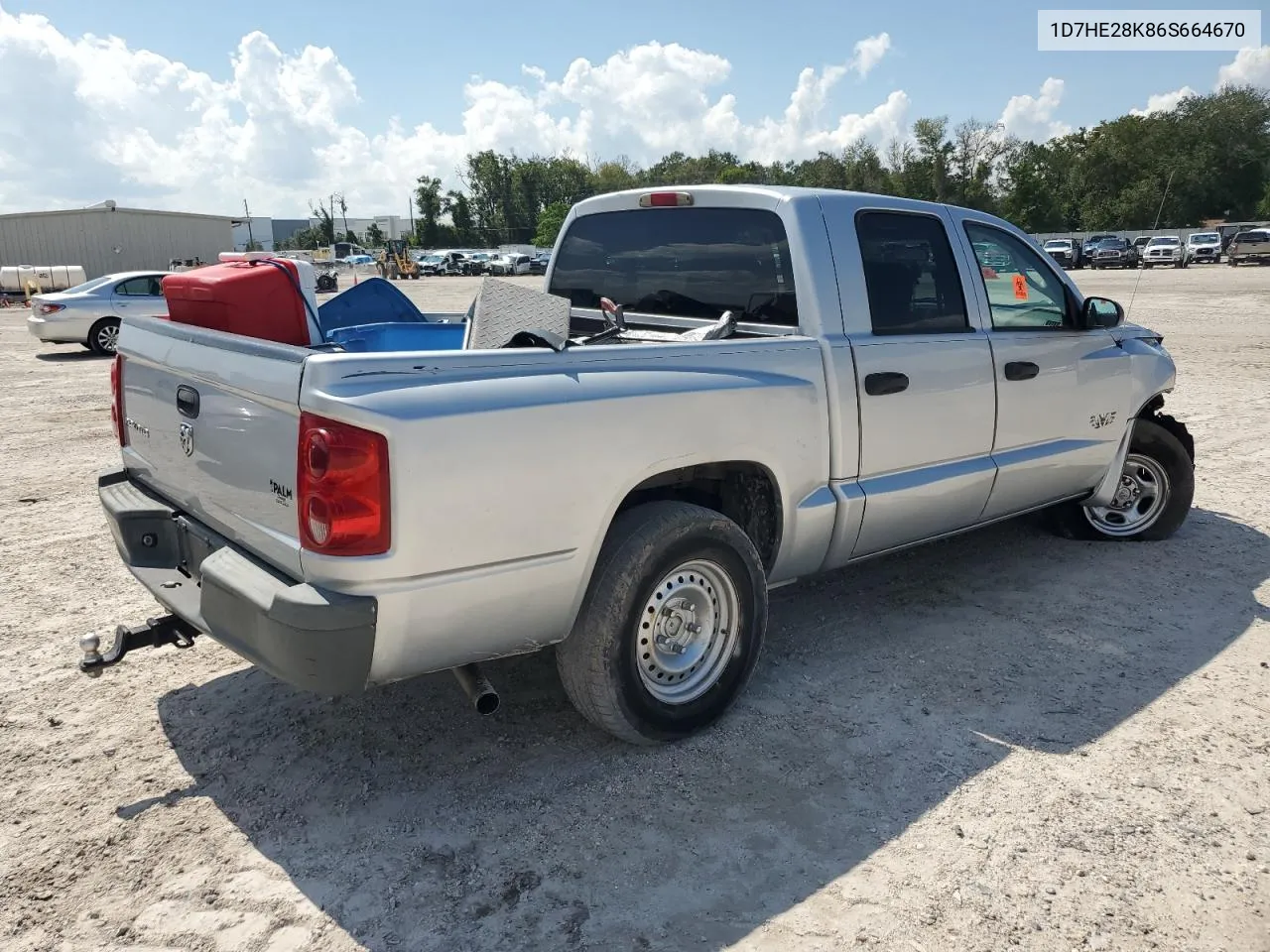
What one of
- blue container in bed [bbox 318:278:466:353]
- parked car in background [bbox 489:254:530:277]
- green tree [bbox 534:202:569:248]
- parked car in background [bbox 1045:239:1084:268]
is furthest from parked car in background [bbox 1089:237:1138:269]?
green tree [bbox 534:202:569:248]

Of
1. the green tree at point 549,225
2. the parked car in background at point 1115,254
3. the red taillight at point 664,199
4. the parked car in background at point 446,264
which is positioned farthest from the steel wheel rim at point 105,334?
the green tree at point 549,225

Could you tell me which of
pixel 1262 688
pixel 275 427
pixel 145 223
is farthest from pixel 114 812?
pixel 145 223

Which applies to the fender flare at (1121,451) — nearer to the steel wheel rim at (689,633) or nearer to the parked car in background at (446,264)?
the steel wheel rim at (689,633)

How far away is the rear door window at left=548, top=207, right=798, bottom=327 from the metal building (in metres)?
50.2

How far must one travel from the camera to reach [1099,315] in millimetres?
4852

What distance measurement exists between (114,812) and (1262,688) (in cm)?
437

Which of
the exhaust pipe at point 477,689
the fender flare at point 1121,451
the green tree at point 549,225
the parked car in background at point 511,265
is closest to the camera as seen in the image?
the exhaust pipe at point 477,689

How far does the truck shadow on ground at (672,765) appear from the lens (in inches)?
106

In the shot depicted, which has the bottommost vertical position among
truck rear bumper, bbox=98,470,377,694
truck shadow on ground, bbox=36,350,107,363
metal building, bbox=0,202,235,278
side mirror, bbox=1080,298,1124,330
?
truck shadow on ground, bbox=36,350,107,363

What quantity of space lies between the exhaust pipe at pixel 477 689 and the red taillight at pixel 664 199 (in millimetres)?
2315

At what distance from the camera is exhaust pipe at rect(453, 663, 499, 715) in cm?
296

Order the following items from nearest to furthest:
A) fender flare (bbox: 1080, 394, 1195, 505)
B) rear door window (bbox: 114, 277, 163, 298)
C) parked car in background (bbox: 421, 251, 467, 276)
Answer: fender flare (bbox: 1080, 394, 1195, 505) → rear door window (bbox: 114, 277, 163, 298) → parked car in background (bbox: 421, 251, 467, 276)

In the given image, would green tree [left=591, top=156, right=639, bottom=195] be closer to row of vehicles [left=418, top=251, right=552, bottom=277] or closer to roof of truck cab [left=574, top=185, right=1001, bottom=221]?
row of vehicles [left=418, top=251, right=552, bottom=277]

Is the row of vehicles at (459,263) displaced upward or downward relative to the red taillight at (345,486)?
upward
